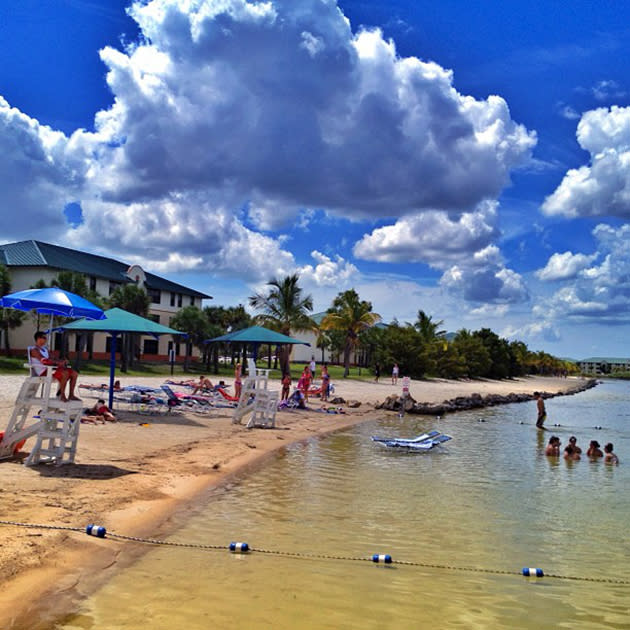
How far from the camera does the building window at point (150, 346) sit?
187ft

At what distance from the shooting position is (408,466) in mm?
13172

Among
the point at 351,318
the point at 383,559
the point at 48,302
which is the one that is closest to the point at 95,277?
the point at 351,318

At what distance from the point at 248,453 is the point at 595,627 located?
830 cm

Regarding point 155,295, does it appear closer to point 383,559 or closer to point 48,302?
point 48,302

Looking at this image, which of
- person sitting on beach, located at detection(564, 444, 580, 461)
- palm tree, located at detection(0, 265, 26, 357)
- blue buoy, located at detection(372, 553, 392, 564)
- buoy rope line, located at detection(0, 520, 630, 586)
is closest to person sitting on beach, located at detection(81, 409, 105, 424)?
buoy rope line, located at detection(0, 520, 630, 586)

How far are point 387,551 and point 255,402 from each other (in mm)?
10044

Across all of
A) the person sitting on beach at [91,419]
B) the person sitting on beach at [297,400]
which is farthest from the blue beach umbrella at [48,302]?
the person sitting on beach at [297,400]

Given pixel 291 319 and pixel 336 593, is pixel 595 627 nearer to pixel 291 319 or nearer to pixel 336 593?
pixel 336 593

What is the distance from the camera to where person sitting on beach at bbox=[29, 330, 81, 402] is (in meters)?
9.42

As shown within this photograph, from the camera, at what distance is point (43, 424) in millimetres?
8992

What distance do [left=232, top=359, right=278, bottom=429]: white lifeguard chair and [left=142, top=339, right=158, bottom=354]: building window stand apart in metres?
41.4

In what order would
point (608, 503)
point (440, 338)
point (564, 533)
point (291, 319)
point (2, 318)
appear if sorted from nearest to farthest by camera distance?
point (564, 533) → point (608, 503) → point (2, 318) → point (291, 319) → point (440, 338)

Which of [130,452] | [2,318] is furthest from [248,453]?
[2,318]

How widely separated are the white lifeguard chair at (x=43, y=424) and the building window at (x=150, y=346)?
48.7m
